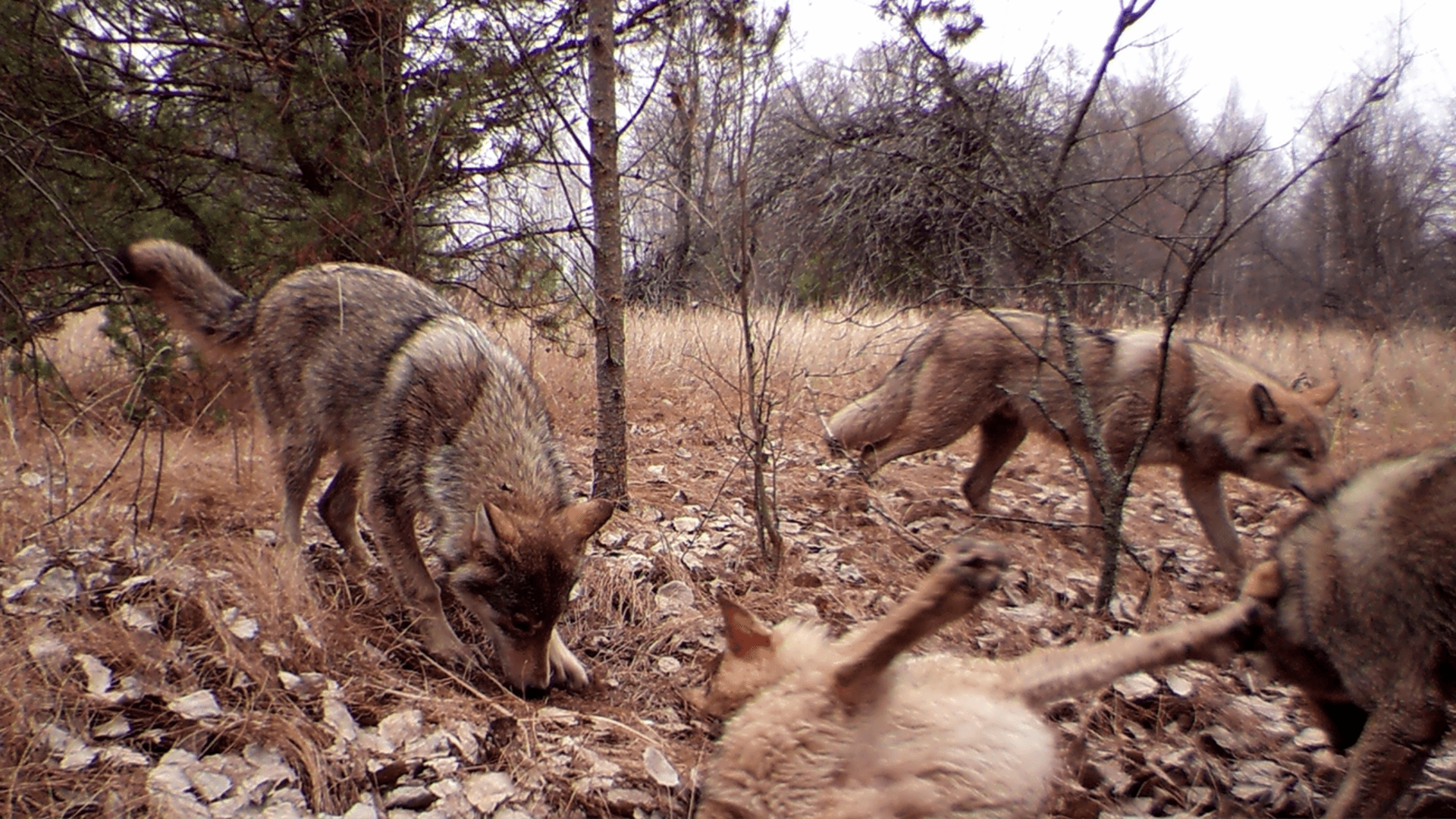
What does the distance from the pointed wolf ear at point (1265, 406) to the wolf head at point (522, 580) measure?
3.88 meters

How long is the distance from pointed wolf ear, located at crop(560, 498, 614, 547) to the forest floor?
0.58 meters

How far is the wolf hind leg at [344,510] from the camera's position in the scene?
382cm

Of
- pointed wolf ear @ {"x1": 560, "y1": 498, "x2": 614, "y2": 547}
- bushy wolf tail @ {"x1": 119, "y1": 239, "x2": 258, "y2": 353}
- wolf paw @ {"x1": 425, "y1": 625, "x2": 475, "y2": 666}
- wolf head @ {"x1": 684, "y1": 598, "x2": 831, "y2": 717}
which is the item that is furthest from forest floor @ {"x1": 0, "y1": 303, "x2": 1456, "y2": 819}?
bushy wolf tail @ {"x1": 119, "y1": 239, "x2": 258, "y2": 353}

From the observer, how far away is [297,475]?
371 cm

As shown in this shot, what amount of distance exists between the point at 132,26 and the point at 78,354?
2946mm

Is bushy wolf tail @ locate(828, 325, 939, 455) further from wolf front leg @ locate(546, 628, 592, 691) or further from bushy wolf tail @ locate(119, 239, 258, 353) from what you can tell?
bushy wolf tail @ locate(119, 239, 258, 353)

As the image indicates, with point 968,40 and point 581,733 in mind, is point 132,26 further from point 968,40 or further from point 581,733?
point 968,40

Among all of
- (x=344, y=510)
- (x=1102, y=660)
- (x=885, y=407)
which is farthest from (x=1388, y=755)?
(x=344, y=510)

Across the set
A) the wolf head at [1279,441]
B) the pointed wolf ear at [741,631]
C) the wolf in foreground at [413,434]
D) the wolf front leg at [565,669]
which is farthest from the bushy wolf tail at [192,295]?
the wolf head at [1279,441]

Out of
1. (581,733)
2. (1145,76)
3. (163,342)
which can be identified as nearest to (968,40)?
(1145,76)

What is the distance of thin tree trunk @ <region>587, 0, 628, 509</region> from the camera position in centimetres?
396

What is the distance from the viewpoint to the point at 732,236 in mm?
3791

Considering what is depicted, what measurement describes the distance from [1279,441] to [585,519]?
407 cm

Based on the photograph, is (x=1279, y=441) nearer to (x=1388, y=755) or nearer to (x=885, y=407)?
(x=885, y=407)
